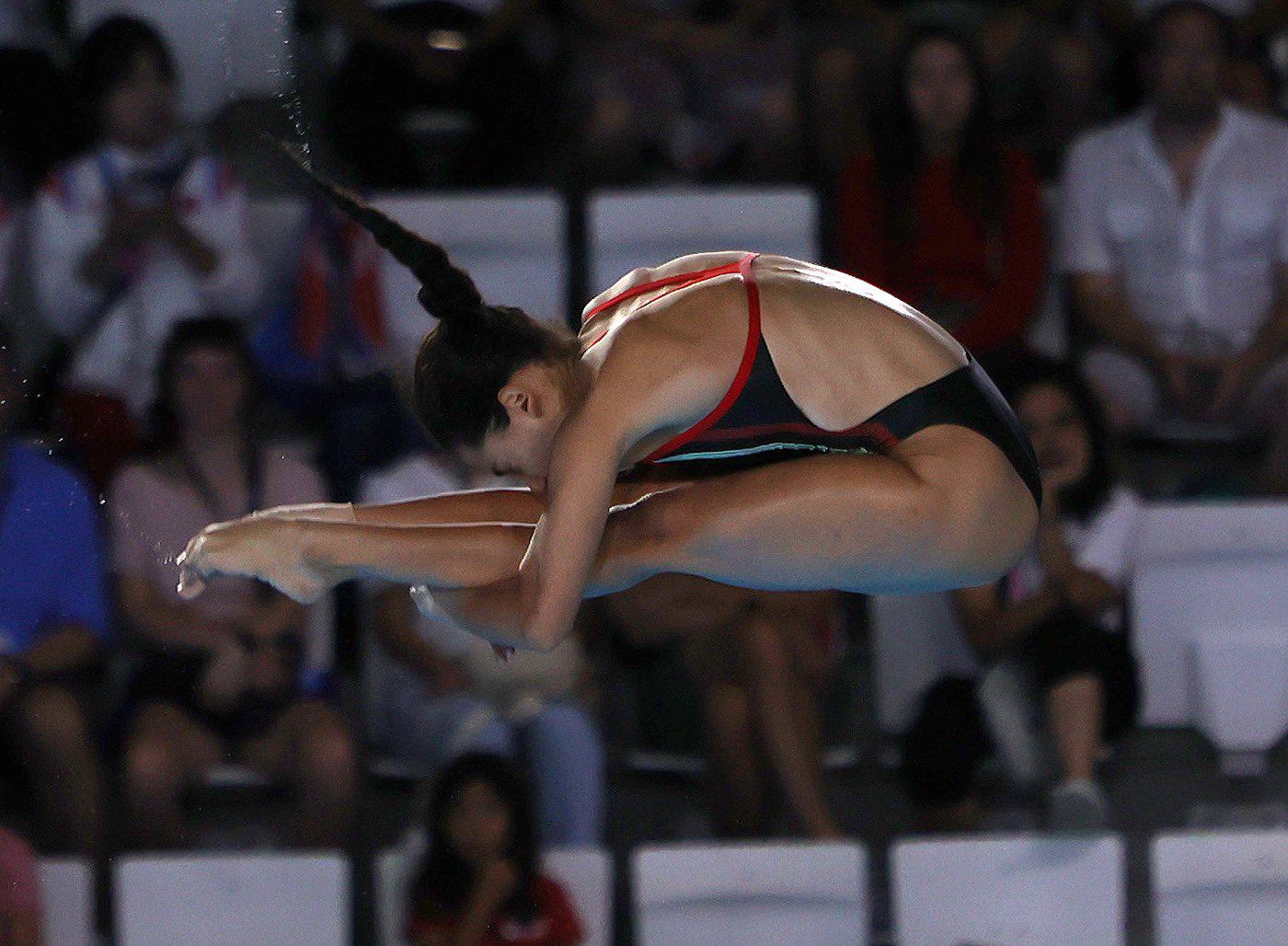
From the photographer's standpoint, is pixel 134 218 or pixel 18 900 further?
pixel 134 218

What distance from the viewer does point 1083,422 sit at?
367 cm

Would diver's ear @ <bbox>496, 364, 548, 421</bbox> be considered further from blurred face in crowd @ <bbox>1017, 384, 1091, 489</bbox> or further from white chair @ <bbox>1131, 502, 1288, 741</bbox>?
white chair @ <bbox>1131, 502, 1288, 741</bbox>

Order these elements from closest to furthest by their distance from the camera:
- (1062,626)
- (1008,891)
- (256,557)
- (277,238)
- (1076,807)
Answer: (256,557)
(1008,891)
(1076,807)
(1062,626)
(277,238)

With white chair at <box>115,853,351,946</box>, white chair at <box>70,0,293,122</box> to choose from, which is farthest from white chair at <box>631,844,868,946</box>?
white chair at <box>70,0,293,122</box>

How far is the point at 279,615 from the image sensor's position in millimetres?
3576

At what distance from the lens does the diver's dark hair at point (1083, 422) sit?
145 inches

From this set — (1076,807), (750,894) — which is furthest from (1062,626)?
(750,894)

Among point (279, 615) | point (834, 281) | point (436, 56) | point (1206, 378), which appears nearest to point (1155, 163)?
point (1206, 378)

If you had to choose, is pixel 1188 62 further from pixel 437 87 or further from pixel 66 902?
pixel 66 902

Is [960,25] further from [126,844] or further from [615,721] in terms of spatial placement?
[126,844]

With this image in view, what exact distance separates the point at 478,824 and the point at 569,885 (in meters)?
0.20

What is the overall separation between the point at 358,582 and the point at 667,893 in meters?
0.93

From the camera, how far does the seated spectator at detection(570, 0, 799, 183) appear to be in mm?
4090

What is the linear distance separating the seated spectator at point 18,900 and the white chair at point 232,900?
149 mm
